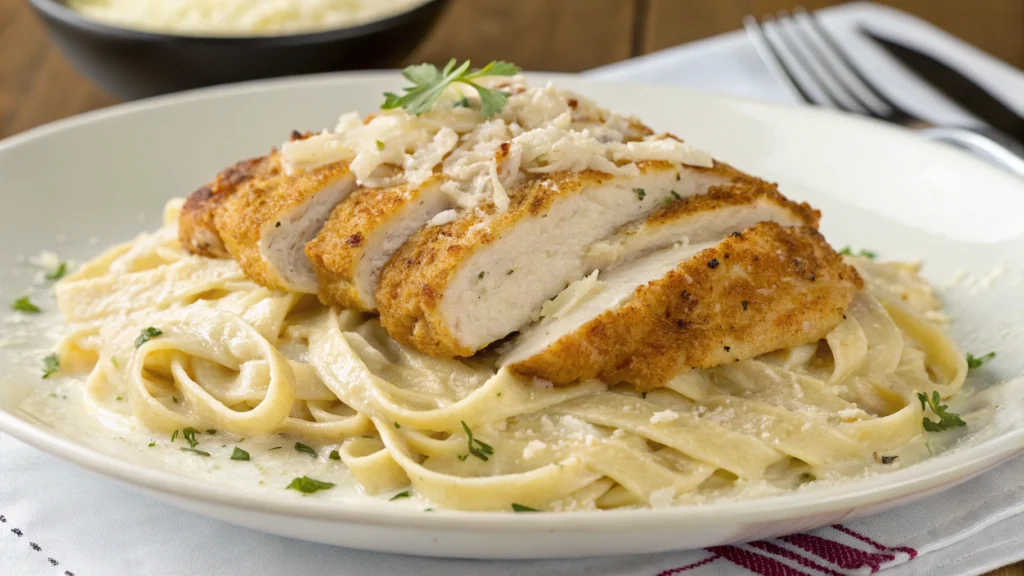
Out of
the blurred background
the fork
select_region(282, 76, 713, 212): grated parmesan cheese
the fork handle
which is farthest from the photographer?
the blurred background

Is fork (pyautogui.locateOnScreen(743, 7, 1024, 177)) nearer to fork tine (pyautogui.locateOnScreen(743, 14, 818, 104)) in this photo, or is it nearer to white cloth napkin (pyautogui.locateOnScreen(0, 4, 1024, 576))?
fork tine (pyautogui.locateOnScreen(743, 14, 818, 104))

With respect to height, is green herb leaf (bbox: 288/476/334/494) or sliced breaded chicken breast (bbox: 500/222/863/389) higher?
sliced breaded chicken breast (bbox: 500/222/863/389)

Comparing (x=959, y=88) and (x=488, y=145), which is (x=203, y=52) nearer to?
(x=488, y=145)

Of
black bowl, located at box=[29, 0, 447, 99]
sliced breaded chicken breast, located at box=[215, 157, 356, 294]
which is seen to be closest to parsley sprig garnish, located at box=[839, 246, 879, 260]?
sliced breaded chicken breast, located at box=[215, 157, 356, 294]

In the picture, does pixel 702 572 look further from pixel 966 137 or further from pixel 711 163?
pixel 966 137

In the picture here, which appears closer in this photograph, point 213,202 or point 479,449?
point 479,449

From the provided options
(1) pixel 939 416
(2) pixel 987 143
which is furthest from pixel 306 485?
(2) pixel 987 143

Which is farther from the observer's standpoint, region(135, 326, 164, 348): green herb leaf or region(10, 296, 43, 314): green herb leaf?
region(10, 296, 43, 314): green herb leaf
